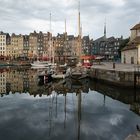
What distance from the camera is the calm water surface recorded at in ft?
66.3

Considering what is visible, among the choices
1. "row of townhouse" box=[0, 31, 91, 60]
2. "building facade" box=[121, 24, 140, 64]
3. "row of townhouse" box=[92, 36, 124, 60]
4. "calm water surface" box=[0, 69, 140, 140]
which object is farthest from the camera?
"row of townhouse" box=[92, 36, 124, 60]

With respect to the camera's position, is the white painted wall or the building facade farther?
the white painted wall

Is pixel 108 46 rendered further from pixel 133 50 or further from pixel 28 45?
pixel 133 50

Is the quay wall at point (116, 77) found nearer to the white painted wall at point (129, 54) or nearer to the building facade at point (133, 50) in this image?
the building facade at point (133, 50)

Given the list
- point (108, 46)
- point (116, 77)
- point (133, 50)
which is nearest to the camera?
point (116, 77)

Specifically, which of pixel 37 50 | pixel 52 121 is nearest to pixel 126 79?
pixel 52 121

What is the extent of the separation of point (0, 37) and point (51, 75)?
13305cm

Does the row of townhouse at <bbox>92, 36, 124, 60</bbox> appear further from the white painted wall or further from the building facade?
the white painted wall

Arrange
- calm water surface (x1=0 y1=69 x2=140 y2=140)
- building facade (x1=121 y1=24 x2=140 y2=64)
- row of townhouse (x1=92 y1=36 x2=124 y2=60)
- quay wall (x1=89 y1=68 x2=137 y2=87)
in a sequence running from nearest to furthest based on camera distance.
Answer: calm water surface (x1=0 y1=69 x2=140 y2=140)
quay wall (x1=89 y1=68 x2=137 y2=87)
building facade (x1=121 y1=24 x2=140 y2=64)
row of townhouse (x1=92 y1=36 x2=124 y2=60)

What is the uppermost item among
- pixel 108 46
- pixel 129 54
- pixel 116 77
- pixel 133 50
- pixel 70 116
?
pixel 108 46

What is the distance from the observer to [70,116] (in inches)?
1011

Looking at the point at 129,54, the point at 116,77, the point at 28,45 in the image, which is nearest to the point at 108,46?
the point at 28,45

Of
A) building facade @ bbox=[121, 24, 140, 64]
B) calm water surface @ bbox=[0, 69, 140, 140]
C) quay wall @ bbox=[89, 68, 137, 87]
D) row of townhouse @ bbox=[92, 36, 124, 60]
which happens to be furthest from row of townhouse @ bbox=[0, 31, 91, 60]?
calm water surface @ bbox=[0, 69, 140, 140]

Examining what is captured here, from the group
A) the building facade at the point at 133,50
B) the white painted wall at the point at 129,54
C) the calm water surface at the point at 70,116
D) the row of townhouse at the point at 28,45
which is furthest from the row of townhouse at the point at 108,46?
the calm water surface at the point at 70,116
